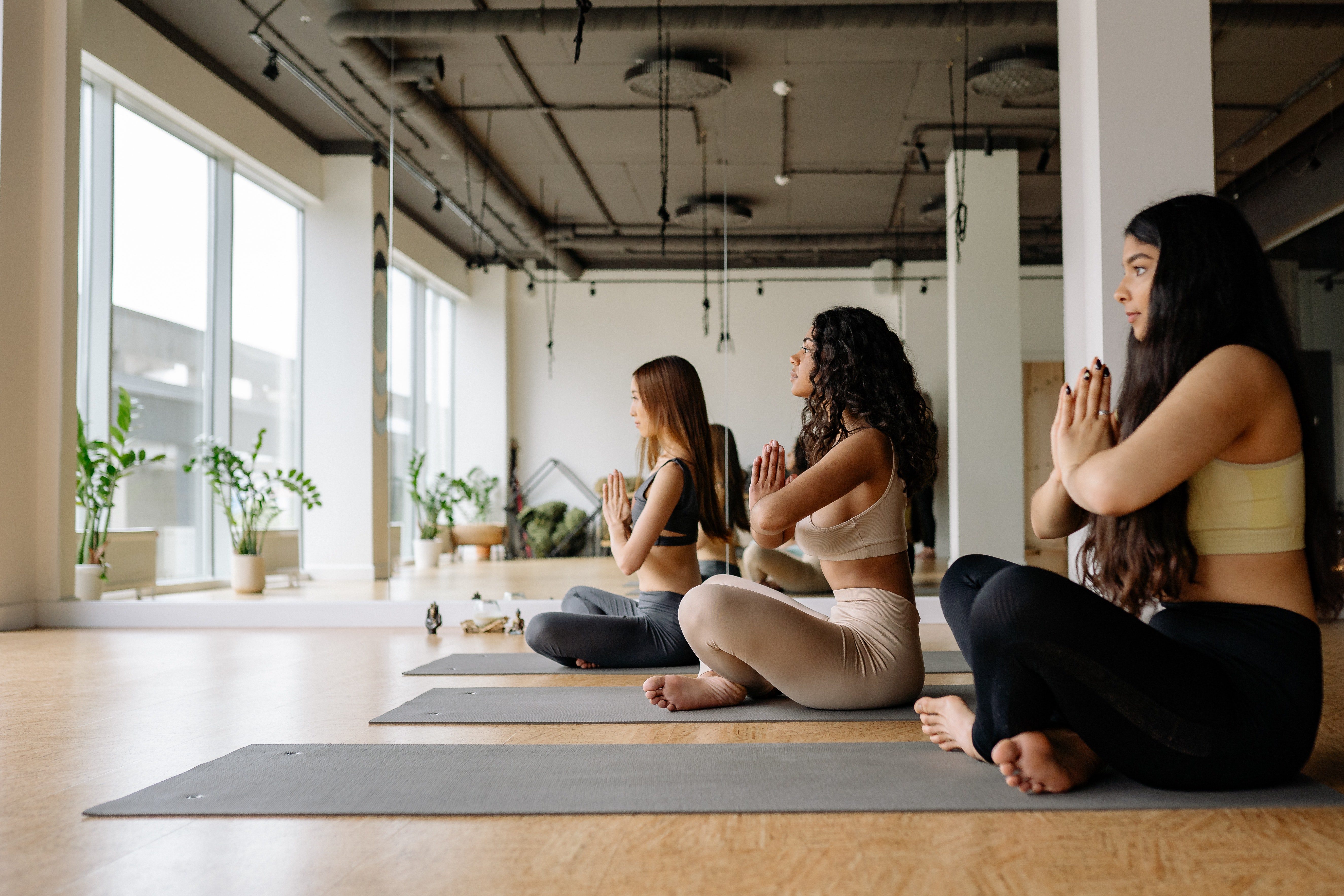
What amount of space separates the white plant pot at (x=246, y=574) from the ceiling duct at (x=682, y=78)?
389cm

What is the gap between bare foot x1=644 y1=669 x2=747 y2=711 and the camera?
2545mm

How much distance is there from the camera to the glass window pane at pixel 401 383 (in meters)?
5.93

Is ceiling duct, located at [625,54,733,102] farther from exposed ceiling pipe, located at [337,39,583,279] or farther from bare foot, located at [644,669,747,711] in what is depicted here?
bare foot, located at [644,669,747,711]

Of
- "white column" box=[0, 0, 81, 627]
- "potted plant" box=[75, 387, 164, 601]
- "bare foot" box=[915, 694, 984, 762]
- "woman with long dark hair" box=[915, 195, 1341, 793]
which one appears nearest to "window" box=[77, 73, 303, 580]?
"potted plant" box=[75, 387, 164, 601]

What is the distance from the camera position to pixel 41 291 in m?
5.22

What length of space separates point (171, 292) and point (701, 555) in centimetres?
419

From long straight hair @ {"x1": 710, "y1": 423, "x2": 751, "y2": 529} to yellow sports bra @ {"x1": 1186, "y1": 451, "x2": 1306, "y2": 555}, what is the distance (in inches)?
131

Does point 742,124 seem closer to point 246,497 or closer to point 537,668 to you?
point 537,668

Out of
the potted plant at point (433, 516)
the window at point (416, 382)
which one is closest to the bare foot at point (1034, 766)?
the potted plant at point (433, 516)

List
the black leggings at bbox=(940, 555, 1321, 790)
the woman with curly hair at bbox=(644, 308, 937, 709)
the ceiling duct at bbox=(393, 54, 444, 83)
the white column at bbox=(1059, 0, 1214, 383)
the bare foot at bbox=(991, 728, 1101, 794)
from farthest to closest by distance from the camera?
Answer: 1. the ceiling duct at bbox=(393, 54, 444, 83)
2. the white column at bbox=(1059, 0, 1214, 383)
3. the woman with curly hair at bbox=(644, 308, 937, 709)
4. the bare foot at bbox=(991, 728, 1101, 794)
5. the black leggings at bbox=(940, 555, 1321, 790)

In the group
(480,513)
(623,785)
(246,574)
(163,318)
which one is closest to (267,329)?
(163,318)

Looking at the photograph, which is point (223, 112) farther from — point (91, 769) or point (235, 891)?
point (235, 891)

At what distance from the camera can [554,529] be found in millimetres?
5109

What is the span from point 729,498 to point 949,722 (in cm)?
298
